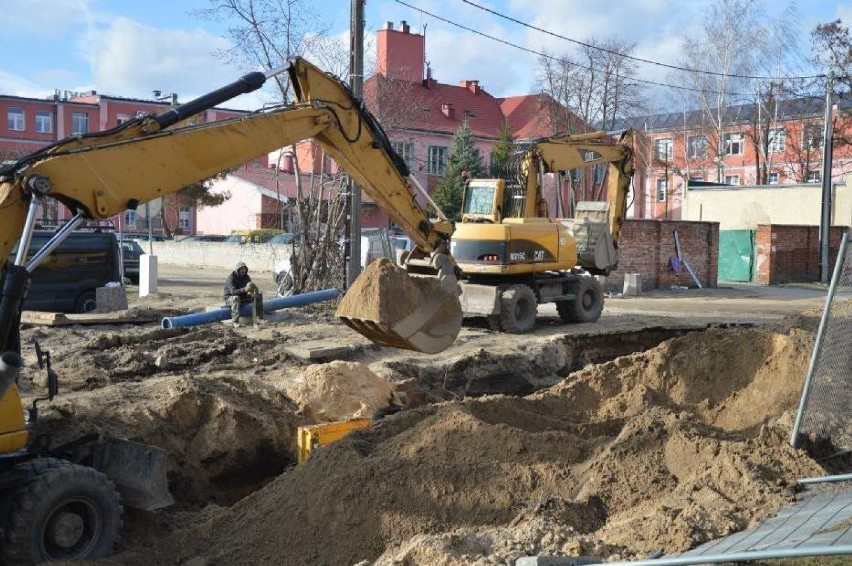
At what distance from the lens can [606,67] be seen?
147 ft

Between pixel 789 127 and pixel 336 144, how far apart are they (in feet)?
162

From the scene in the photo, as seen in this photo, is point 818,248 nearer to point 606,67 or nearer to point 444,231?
point 606,67

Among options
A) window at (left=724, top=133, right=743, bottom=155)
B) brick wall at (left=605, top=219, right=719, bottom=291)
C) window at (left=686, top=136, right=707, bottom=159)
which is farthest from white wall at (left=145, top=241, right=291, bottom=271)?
window at (left=724, top=133, right=743, bottom=155)

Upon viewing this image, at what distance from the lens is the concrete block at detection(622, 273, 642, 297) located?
2525 centimetres

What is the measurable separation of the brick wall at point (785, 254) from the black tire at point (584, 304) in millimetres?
14533

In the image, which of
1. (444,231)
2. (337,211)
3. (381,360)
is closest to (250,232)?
(337,211)

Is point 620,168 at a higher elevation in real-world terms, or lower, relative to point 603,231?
higher

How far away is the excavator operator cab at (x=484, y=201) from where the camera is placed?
16969mm

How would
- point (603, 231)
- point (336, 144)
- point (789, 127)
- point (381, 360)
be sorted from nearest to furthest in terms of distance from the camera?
point (336, 144) < point (381, 360) < point (603, 231) < point (789, 127)

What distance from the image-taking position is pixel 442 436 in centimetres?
767

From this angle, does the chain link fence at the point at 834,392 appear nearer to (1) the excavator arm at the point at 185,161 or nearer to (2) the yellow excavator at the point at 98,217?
(2) the yellow excavator at the point at 98,217

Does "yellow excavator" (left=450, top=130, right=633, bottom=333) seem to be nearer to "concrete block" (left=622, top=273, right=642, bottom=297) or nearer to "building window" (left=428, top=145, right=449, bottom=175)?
"concrete block" (left=622, top=273, right=642, bottom=297)

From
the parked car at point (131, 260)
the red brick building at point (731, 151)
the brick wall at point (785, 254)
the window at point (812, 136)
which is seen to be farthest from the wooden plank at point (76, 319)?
the window at point (812, 136)

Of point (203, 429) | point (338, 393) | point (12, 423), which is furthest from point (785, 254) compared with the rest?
point (12, 423)
